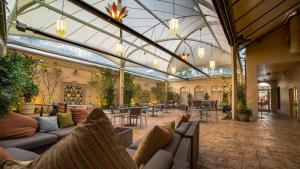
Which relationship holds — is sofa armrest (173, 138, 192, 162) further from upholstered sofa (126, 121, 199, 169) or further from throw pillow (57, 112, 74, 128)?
throw pillow (57, 112, 74, 128)

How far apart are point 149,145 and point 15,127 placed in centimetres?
261

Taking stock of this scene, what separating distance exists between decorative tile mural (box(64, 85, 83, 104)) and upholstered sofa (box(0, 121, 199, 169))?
6.73 metres

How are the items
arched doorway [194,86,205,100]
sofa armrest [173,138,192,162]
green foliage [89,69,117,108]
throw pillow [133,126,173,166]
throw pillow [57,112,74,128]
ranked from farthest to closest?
Result: 1. arched doorway [194,86,205,100]
2. green foliage [89,69,117,108]
3. throw pillow [57,112,74,128]
4. sofa armrest [173,138,192,162]
5. throw pillow [133,126,173,166]

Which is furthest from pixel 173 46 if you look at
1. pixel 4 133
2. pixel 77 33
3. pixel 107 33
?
pixel 4 133

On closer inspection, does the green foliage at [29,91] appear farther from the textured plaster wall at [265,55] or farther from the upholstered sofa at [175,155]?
the textured plaster wall at [265,55]

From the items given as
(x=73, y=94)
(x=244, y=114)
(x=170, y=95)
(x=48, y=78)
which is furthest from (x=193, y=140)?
(x=170, y=95)

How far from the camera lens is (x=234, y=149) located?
3.51 m

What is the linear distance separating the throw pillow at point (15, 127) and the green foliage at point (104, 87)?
7.60 meters

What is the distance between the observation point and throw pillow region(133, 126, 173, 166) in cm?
138

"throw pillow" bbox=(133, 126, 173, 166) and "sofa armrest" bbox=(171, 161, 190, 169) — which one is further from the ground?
"throw pillow" bbox=(133, 126, 173, 166)

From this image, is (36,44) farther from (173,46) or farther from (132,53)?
(173,46)

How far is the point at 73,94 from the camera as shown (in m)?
9.66

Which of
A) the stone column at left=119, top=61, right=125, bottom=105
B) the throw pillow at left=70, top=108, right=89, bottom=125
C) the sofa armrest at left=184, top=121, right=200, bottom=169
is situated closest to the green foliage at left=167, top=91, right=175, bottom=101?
the stone column at left=119, top=61, right=125, bottom=105

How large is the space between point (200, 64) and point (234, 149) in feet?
42.3
